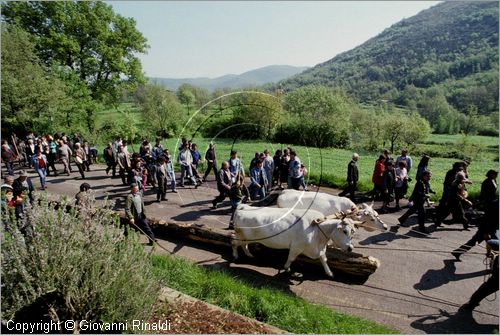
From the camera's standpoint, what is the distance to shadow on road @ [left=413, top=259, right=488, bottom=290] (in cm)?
881

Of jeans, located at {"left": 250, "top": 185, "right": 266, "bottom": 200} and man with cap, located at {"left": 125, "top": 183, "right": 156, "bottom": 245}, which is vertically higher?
man with cap, located at {"left": 125, "top": 183, "right": 156, "bottom": 245}

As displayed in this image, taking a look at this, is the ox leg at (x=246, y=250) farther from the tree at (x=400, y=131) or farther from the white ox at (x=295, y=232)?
the tree at (x=400, y=131)

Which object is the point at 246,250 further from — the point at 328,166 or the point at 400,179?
the point at 328,166

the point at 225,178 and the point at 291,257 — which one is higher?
the point at 225,178

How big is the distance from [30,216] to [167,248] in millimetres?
5790

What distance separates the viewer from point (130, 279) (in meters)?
5.68

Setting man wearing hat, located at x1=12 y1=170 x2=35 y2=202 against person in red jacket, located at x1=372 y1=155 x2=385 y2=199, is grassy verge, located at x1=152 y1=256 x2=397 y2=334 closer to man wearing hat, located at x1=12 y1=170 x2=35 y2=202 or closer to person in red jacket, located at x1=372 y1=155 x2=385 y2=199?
man wearing hat, located at x1=12 y1=170 x2=35 y2=202

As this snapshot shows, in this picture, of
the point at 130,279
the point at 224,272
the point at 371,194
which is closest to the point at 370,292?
the point at 224,272

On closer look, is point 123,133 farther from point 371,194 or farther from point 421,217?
point 421,217

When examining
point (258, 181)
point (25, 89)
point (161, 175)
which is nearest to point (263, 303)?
point (258, 181)

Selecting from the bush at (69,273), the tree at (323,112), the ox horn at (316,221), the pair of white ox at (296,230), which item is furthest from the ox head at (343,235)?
the tree at (323,112)

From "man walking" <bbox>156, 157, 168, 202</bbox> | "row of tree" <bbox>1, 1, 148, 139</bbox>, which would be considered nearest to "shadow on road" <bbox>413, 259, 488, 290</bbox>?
"man walking" <bbox>156, 157, 168, 202</bbox>

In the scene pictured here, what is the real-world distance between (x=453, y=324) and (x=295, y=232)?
3.92 metres

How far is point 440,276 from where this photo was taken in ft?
30.2
